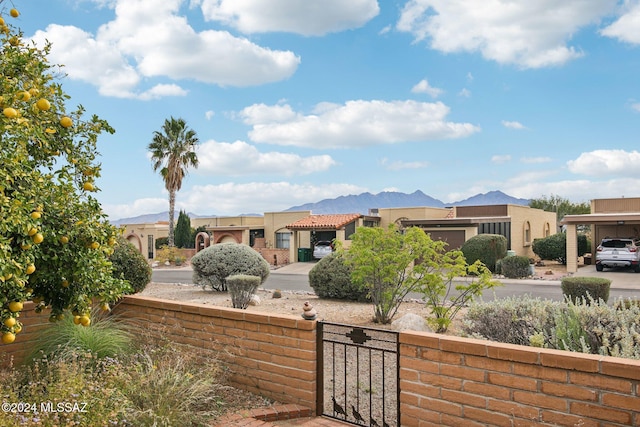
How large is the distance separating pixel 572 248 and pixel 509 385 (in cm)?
2466

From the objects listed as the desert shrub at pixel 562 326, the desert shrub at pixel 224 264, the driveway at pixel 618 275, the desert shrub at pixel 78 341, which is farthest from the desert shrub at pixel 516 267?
the desert shrub at pixel 78 341

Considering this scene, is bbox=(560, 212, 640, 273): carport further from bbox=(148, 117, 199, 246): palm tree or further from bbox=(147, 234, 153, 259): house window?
bbox=(147, 234, 153, 259): house window

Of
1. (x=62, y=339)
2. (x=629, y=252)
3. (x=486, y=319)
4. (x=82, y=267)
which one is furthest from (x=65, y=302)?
(x=629, y=252)

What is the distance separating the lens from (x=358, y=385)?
563 centimetres

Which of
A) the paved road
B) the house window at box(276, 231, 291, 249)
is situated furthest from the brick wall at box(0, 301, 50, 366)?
the house window at box(276, 231, 291, 249)

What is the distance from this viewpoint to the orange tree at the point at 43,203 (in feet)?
12.3

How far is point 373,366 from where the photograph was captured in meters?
7.27

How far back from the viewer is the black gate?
485 cm

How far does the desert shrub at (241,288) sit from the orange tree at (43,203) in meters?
7.55

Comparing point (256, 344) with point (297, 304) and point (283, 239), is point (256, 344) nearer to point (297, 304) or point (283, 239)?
point (297, 304)

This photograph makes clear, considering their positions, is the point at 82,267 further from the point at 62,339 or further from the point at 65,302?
the point at 62,339

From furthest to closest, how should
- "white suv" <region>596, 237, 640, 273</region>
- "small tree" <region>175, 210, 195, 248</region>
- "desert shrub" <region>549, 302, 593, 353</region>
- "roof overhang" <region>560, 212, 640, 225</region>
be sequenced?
1. "small tree" <region>175, 210, 195, 248</region>
2. "roof overhang" <region>560, 212, 640, 225</region>
3. "white suv" <region>596, 237, 640, 273</region>
4. "desert shrub" <region>549, 302, 593, 353</region>

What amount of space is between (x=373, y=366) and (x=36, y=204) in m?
4.95

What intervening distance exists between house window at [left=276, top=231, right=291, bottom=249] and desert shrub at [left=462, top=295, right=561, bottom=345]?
111 ft
